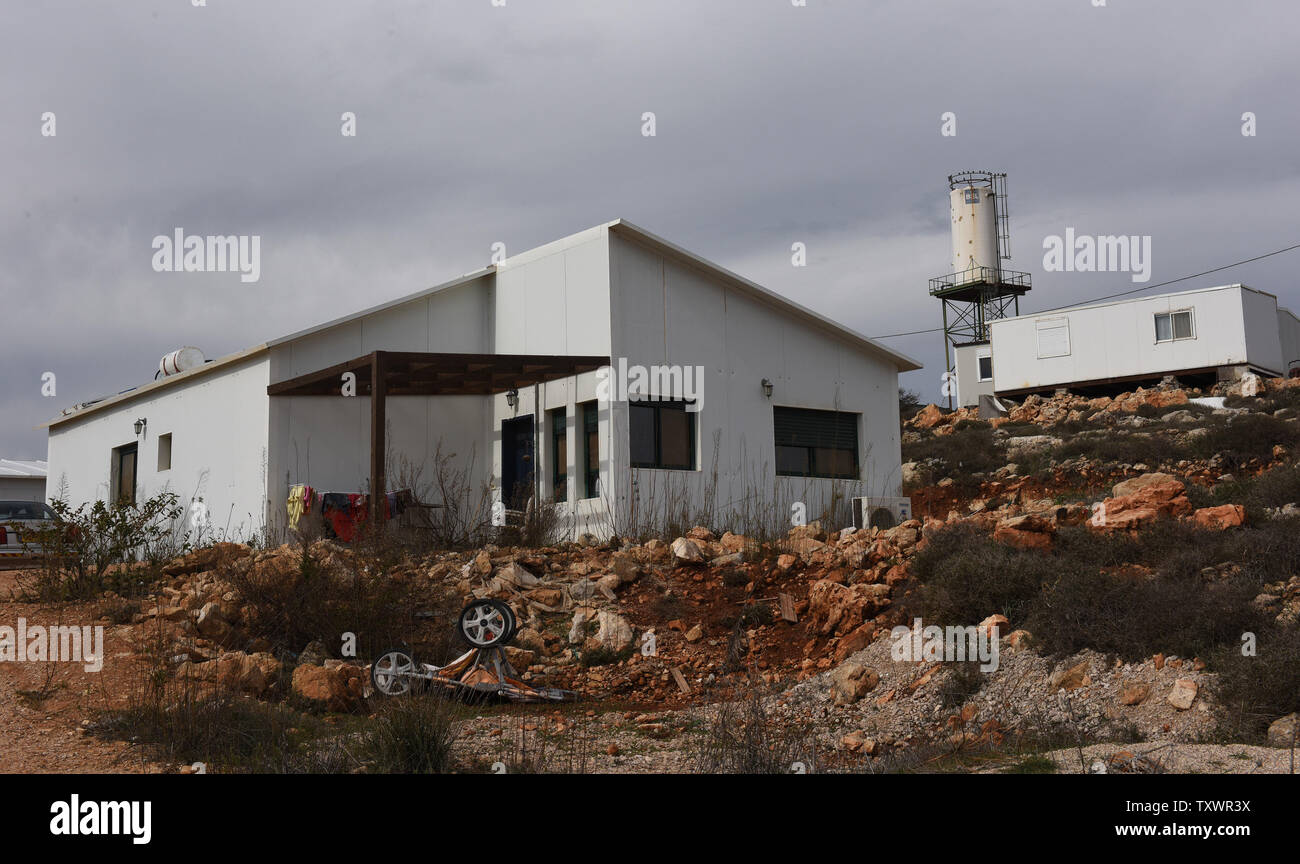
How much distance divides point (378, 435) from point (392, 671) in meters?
6.74

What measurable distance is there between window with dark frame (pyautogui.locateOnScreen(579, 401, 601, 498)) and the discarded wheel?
7120mm

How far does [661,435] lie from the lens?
18375 mm

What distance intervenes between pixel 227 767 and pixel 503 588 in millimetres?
6676

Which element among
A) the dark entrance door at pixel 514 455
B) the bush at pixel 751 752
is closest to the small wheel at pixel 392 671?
the bush at pixel 751 752

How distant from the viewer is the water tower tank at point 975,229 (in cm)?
5425

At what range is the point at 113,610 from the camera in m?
12.2

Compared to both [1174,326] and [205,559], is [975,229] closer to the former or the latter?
[1174,326]

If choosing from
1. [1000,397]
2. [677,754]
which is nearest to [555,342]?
[677,754]

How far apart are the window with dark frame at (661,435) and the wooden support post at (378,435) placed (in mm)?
3829

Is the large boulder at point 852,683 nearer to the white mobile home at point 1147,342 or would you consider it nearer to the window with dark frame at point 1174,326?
the white mobile home at point 1147,342

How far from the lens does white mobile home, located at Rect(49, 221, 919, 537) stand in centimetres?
1792

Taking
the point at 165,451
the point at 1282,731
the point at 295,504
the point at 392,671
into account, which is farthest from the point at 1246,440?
the point at 165,451

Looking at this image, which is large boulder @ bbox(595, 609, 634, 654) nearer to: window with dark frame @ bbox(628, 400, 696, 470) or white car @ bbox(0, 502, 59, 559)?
window with dark frame @ bbox(628, 400, 696, 470)
